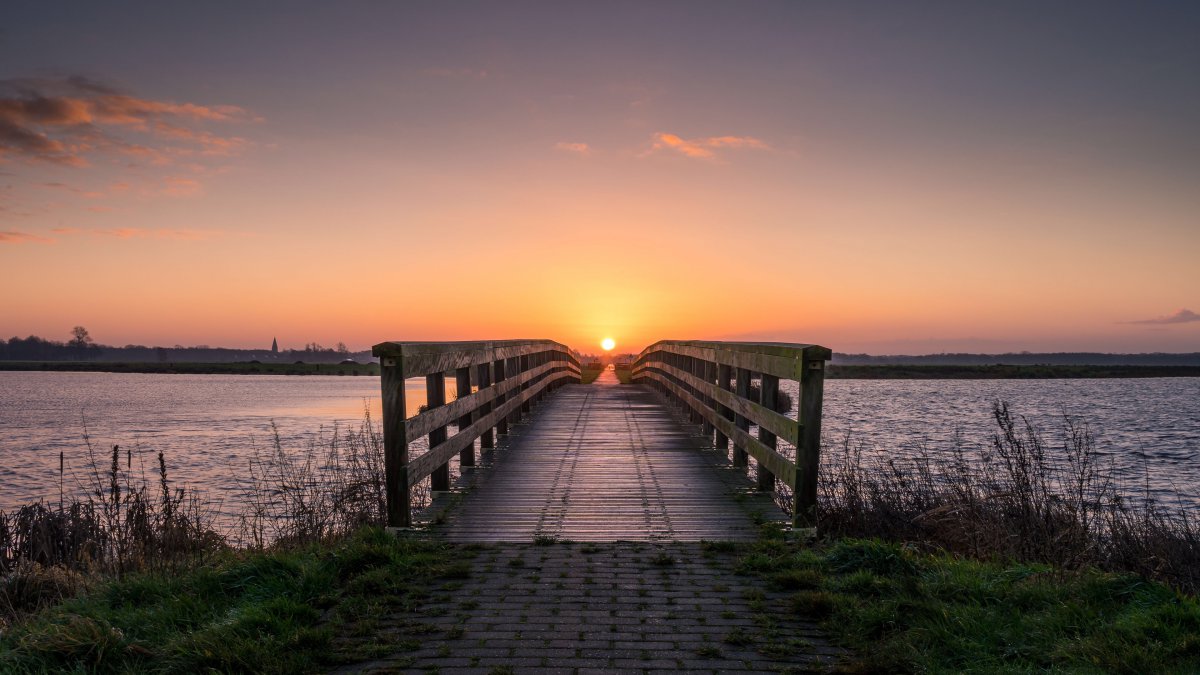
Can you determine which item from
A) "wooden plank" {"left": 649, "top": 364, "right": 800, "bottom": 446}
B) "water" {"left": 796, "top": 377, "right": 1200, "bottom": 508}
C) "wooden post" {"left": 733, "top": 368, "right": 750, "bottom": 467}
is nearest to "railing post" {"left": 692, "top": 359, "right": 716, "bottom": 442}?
"wooden plank" {"left": 649, "top": 364, "right": 800, "bottom": 446}

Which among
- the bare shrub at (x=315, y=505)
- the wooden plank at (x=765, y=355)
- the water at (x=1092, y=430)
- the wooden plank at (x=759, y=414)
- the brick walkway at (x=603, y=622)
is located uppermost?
the wooden plank at (x=765, y=355)

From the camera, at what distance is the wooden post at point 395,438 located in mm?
6055

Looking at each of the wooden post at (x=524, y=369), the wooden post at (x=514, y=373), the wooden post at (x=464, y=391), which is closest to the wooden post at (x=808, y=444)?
the wooden post at (x=464, y=391)

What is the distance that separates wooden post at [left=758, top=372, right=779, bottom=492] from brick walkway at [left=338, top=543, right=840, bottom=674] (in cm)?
226

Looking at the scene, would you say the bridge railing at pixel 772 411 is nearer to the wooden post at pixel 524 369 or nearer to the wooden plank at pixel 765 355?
the wooden plank at pixel 765 355

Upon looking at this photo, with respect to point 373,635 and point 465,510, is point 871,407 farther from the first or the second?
point 373,635

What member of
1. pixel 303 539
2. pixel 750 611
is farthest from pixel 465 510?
pixel 750 611

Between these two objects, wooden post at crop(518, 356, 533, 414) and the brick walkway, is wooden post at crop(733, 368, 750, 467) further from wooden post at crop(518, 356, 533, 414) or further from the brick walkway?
wooden post at crop(518, 356, 533, 414)

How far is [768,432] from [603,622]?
12.3 ft

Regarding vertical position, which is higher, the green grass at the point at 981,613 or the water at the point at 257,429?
the green grass at the point at 981,613

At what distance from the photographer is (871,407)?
34.9 m

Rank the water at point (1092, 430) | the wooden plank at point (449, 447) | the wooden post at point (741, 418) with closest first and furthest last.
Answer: the wooden plank at point (449, 447) < the wooden post at point (741, 418) < the water at point (1092, 430)

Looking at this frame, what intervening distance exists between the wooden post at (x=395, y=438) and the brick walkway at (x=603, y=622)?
108 centimetres

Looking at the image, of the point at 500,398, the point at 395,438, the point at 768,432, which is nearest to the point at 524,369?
the point at 500,398
